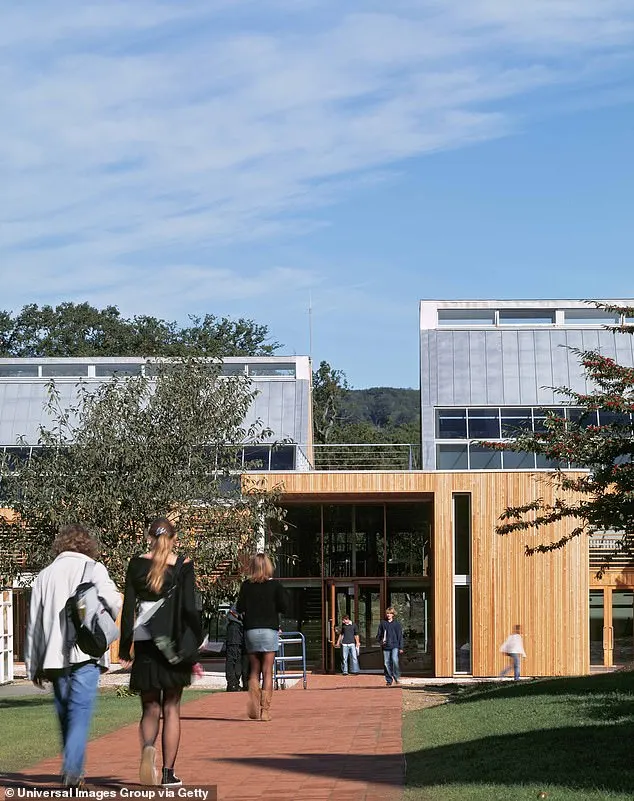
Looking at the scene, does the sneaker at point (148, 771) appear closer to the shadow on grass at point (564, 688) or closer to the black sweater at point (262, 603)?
the black sweater at point (262, 603)

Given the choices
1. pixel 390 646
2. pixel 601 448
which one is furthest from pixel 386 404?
pixel 601 448

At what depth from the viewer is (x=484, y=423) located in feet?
141

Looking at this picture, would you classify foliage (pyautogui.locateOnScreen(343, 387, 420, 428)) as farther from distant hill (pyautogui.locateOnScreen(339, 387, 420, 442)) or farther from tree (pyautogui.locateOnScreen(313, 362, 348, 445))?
tree (pyautogui.locateOnScreen(313, 362, 348, 445))

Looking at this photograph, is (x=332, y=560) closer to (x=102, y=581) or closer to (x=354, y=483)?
(x=354, y=483)

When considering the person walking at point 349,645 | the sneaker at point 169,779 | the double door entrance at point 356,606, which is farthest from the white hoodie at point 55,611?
the double door entrance at point 356,606

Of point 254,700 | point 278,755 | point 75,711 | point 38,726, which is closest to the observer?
point 75,711

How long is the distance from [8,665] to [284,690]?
819cm

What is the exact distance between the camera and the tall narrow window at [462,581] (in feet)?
108

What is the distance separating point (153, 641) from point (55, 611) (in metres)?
0.69

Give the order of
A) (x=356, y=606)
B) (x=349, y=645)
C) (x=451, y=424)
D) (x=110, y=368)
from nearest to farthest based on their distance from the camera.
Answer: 1. (x=349, y=645)
2. (x=356, y=606)
3. (x=451, y=424)
4. (x=110, y=368)

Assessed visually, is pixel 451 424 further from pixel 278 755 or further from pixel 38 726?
pixel 278 755

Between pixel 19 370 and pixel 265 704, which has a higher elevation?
pixel 19 370

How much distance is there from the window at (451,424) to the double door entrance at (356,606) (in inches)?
279

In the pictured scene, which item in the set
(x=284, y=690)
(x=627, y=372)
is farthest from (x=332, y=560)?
(x=627, y=372)
